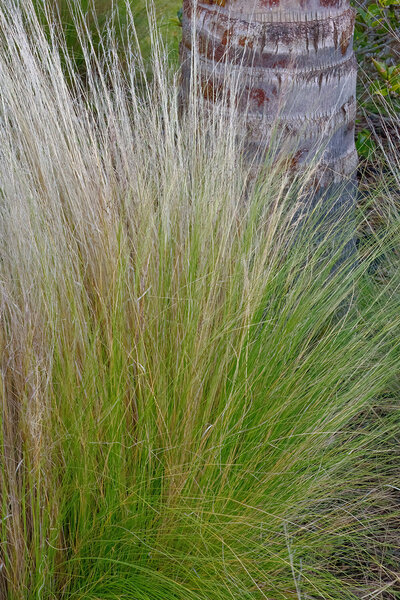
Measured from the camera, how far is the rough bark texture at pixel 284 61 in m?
2.26

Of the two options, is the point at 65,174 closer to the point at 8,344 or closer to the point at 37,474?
the point at 8,344

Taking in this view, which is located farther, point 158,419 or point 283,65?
point 283,65

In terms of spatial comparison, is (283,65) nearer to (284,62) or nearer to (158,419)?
(284,62)

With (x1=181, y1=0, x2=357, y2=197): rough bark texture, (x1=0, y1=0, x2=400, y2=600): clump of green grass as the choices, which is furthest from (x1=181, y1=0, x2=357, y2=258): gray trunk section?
(x1=0, y1=0, x2=400, y2=600): clump of green grass

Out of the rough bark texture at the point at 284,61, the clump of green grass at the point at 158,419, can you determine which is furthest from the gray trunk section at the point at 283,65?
the clump of green grass at the point at 158,419

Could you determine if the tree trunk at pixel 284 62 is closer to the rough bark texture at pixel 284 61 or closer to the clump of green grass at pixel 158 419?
the rough bark texture at pixel 284 61

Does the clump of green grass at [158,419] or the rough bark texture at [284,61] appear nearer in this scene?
the clump of green grass at [158,419]

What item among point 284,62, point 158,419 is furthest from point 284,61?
point 158,419

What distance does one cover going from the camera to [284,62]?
2307 millimetres

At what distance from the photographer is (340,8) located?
2361mm

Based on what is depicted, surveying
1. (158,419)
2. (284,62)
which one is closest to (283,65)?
(284,62)

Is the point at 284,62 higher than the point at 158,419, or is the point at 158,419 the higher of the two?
the point at 284,62

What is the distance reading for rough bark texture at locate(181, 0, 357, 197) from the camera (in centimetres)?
226

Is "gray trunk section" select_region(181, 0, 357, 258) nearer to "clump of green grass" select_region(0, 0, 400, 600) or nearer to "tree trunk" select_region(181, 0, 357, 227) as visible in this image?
"tree trunk" select_region(181, 0, 357, 227)
